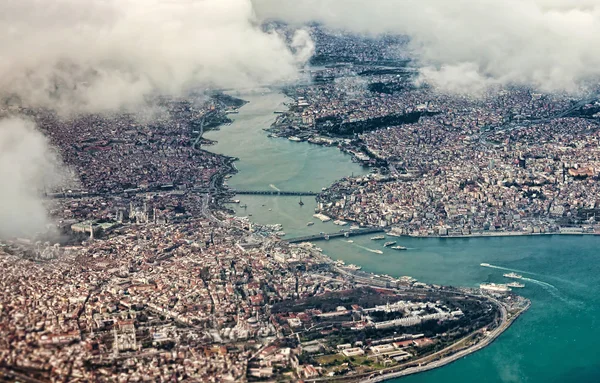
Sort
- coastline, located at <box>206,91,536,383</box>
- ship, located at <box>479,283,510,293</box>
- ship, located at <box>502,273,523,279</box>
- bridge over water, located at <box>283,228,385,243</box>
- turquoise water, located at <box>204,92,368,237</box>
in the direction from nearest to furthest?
coastline, located at <box>206,91,536,383</box>, ship, located at <box>479,283,510,293</box>, ship, located at <box>502,273,523,279</box>, bridge over water, located at <box>283,228,385,243</box>, turquoise water, located at <box>204,92,368,237</box>

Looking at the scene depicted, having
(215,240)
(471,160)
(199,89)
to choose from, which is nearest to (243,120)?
(199,89)

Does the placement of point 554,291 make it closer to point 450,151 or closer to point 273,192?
point 273,192

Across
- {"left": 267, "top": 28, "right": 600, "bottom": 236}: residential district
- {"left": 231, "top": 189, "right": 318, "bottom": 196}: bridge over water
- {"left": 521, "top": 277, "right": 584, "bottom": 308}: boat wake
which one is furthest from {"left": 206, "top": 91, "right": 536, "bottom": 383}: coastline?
{"left": 231, "top": 189, "right": 318, "bottom": 196}: bridge over water

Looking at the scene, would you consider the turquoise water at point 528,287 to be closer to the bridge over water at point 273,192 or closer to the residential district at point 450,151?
the residential district at point 450,151

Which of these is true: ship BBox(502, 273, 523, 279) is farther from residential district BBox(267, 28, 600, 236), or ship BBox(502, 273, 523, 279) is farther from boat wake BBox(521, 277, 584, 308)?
residential district BBox(267, 28, 600, 236)

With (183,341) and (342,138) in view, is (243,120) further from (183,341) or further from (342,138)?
(183,341)

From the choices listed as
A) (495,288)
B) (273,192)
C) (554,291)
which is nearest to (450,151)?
(273,192)

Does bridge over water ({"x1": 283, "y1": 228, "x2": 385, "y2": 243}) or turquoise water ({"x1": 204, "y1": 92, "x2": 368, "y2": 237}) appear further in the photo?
turquoise water ({"x1": 204, "y1": 92, "x2": 368, "y2": 237})

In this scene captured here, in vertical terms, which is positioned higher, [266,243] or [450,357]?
[266,243]
